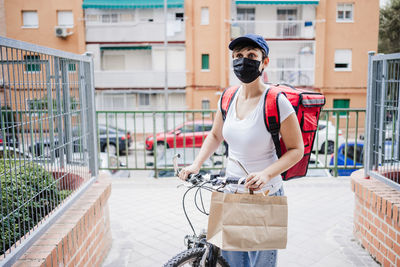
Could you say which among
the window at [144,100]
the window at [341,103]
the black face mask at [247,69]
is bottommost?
the window at [341,103]

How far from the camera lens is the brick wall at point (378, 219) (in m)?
3.00

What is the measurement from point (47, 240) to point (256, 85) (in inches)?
64.6

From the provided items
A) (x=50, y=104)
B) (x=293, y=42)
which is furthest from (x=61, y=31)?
(x=50, y=104)

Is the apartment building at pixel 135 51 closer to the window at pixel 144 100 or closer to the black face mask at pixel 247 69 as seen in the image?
the window at pixel 144 100

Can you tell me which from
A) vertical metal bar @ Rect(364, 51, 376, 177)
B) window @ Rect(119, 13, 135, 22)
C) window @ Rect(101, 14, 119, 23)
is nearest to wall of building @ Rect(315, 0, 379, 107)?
window @ Rect(119, 13, 135, 22)

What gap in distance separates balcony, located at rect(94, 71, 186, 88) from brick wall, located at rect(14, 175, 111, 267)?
17963 mm

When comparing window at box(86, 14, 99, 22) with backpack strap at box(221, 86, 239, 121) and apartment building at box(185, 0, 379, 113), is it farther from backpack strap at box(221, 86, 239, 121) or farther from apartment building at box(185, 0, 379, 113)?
backpack strap at box(221, 86, 239, 121)

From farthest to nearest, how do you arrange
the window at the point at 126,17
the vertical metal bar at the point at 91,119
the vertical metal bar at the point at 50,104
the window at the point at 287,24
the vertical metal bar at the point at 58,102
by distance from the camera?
the window at the point at 126,17, the window at the point at 287,24, the vertical metal bar at the point at 91,119, the vertical metal bar at the point at 58,102, the vertical metal bar at the point at 50,104

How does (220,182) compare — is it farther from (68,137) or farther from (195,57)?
(195,57)

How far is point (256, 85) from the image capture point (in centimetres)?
229

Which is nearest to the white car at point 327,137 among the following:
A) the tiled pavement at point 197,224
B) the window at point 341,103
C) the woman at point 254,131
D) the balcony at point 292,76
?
the tiled pavement at point 197,224

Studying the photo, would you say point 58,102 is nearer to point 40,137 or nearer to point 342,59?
point 40,137

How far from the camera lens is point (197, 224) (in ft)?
14.3

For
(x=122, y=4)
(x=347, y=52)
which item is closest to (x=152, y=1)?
(x=122, y=4)
